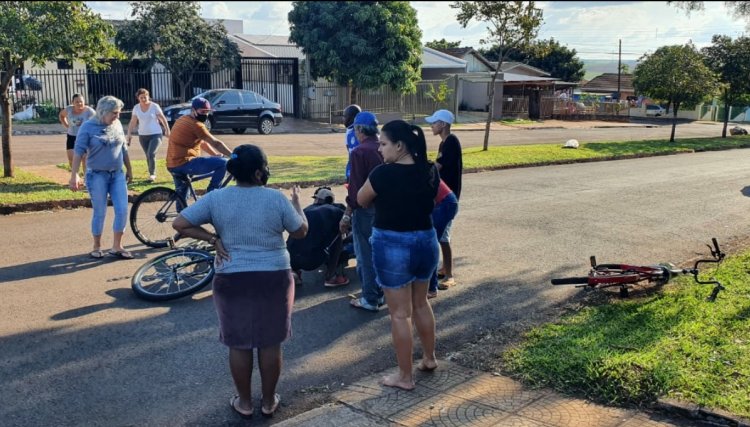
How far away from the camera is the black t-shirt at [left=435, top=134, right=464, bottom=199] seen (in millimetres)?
6906

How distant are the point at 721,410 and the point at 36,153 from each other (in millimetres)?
16883

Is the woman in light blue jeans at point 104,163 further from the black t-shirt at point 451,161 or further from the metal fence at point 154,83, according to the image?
the metal fence at point 154,83

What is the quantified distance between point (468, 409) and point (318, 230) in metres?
2.88

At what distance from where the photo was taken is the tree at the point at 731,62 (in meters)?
31.0

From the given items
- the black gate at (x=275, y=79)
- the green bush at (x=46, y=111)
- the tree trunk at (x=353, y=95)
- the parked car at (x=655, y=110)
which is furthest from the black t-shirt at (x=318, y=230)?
the parked car at (x=655, y=110)

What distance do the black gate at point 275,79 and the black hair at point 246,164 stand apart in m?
28.8

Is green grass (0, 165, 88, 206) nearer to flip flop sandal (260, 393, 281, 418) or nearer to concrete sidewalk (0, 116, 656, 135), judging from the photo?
flip flop sandal (260, 393, 281, 418)

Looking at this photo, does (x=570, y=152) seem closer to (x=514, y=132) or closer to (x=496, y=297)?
(x=514, y=132)

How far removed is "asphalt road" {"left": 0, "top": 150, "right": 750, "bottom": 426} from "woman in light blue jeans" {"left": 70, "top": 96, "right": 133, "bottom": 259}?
38 cm

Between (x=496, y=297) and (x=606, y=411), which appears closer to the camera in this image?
(x=606, y=411)

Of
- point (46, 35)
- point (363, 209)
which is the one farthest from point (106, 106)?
point (46, 35)

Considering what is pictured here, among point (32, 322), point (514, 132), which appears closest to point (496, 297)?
→ point (32, 322)

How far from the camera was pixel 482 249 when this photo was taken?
8.89m

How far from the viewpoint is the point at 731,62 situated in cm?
3127
